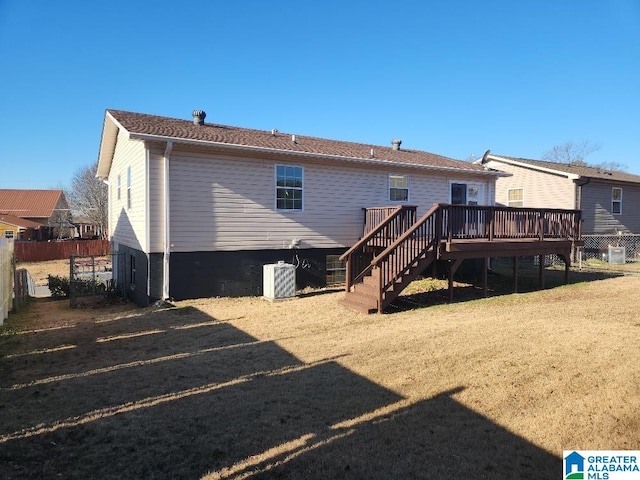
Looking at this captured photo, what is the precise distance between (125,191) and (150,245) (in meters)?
4.00

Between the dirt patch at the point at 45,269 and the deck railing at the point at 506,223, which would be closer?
the deck railing at the point at 506,223

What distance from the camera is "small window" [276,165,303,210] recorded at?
38.9 ft

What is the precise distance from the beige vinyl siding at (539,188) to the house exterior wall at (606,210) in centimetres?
73

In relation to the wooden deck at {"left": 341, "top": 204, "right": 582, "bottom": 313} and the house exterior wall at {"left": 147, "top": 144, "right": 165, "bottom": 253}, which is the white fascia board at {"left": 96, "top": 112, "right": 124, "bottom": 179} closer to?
the house exterior wall at {"left": 147, "top": 144, "right": 165, "bottom": 253}

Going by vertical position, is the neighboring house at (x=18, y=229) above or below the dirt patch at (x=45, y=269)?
above

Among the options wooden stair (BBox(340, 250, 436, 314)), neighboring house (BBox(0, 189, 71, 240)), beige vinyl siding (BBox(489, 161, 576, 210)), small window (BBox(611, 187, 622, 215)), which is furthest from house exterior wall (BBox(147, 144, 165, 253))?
neighboring house (BBox(0, 189, 71, 240))

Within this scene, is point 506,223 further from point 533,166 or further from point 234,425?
point 533,166

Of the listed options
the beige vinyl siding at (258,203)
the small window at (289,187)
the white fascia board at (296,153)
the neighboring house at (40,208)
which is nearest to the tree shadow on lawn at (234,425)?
the beige vinyl siding at (258,203)

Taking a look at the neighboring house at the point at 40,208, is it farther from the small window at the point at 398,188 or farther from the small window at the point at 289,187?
the small window at the point at 398,188

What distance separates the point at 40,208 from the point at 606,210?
52.3 metres

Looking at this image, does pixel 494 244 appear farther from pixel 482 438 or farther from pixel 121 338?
pixel 121 338

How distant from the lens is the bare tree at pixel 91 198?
47.0 metres

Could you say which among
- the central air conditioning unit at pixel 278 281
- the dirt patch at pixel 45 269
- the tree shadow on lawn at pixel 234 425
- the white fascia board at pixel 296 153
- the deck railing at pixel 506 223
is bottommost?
the dirt patch at pixel 45 269

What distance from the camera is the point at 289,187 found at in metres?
12.0
